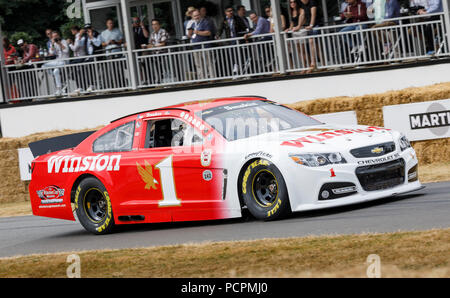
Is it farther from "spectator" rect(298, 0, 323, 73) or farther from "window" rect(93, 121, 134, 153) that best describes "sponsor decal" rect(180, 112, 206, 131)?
"spectator" rect(298, 0, 323, 73)

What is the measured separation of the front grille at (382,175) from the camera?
931 centimetres

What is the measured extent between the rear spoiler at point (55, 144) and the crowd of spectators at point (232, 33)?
7.68 meters

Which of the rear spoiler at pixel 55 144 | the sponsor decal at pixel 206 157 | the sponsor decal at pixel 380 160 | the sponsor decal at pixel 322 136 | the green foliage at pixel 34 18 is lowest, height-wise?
the sponsor decal at pixel 380 160

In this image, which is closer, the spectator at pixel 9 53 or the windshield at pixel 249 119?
the windshield at pixel 249 119

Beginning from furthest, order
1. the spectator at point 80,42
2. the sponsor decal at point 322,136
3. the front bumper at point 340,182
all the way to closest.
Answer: the spectator at point 80,42
the sponsor decal at point 322,136
the front bumper at point 340,182

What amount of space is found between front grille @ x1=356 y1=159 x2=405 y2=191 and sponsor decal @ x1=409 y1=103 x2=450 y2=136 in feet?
17.4

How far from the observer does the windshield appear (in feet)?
33.4

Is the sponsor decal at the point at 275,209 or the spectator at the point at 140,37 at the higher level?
the spectator at the point at 140,37

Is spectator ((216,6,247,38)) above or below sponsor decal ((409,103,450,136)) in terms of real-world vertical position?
above

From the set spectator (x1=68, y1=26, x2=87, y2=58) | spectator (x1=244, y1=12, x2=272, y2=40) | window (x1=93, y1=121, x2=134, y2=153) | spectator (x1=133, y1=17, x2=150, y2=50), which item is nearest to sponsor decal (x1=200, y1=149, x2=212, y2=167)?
window (x1=93, y1=121, x2=134, y2=153)

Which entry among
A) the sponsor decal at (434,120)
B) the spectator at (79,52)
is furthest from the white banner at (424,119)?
the spectator at (79,52)

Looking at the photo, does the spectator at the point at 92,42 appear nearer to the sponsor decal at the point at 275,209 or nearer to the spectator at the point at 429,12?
the spectator at the point at 429,12

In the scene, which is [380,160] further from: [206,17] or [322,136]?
[206,17]
